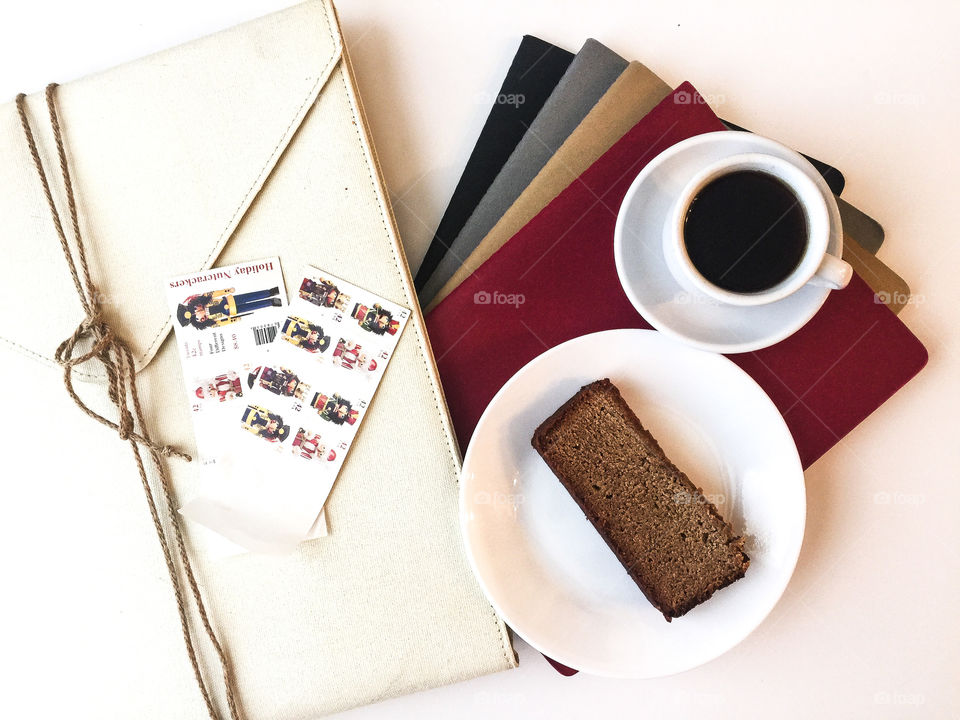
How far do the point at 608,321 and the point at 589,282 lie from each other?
0.06 m

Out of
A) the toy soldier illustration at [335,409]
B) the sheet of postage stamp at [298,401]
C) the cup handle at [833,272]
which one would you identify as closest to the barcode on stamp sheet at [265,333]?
the sheet of postage stamp at [298,401]

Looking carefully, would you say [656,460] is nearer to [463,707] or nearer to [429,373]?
[429,373]

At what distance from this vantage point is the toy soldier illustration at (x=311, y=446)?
2.88 ft

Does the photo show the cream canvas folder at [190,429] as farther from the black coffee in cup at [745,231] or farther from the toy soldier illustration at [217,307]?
the black coffee in cup at [745,231]

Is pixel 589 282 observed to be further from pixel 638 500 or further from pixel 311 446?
pixel 311 446

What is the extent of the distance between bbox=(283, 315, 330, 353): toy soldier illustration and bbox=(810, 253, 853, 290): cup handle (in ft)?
2.08

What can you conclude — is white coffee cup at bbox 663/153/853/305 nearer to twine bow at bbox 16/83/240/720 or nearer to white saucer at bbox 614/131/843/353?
white saucer at bbox 614/131/843/353

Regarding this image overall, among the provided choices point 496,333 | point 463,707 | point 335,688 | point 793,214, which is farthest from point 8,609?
point 793,214

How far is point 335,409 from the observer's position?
88 cm

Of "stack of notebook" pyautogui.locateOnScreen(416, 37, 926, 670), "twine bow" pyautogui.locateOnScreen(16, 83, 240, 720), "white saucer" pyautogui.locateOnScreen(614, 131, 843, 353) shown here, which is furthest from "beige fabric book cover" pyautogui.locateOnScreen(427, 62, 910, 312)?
"twine bow" pyautogui.locateOnScreen(16, 83, 240, 720)

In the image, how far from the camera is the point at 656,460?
88 centimetres

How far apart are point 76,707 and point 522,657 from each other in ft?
2.10

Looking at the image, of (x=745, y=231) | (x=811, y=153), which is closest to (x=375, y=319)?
(x=745, y=231)

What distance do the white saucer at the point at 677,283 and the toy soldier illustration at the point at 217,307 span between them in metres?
0.49
